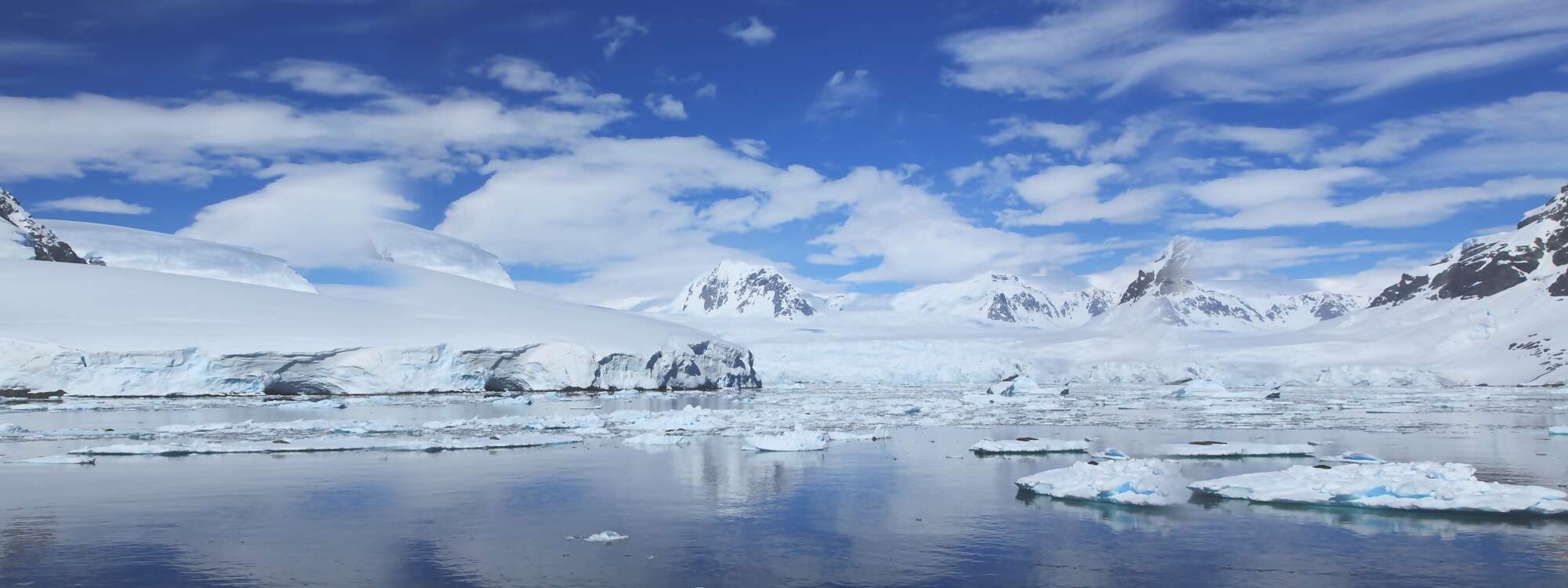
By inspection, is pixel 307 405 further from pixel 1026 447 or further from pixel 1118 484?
pixel 1118 484

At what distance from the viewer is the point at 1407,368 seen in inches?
3602

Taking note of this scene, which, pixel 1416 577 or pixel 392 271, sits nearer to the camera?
pixel 1416 577

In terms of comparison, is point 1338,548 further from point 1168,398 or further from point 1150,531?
point 1168,398

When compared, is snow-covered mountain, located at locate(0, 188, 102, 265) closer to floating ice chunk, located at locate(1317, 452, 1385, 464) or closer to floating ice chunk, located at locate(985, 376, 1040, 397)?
floating ice chunk, located at locate(985, 376, 1040, 397)

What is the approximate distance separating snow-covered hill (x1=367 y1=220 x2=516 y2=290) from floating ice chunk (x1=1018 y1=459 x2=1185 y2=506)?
8647cm

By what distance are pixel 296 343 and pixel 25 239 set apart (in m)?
34.9

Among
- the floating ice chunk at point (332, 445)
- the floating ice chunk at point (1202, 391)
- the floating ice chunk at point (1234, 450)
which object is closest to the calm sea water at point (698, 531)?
the floating ice chunk at point (1234, 450)

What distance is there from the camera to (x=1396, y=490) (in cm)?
1346

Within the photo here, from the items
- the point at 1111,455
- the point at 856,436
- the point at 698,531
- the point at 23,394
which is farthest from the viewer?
the point at 23,394

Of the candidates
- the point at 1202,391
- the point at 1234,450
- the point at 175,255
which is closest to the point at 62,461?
the point at 1234,450

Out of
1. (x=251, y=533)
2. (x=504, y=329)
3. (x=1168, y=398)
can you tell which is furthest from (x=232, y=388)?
(x=1168, y=398)

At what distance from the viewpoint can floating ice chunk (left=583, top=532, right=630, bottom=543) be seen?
11.6 meters

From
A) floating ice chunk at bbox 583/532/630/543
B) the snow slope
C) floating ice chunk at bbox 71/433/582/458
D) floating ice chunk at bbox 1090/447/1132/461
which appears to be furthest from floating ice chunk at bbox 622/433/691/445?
the snow slope

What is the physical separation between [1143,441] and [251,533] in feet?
66.5
